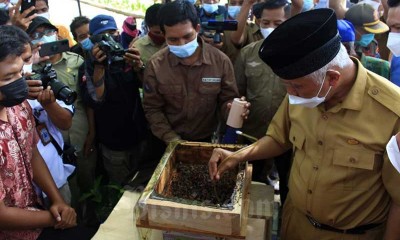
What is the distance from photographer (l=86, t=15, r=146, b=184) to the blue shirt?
2058mm

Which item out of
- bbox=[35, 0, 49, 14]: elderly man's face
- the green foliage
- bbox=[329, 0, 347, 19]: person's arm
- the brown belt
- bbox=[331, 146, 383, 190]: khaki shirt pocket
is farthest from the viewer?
bbox=[329, 0, 347, 19]: person's arm

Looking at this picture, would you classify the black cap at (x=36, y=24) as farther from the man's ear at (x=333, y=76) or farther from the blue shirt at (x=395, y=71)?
the blue shirt at (x=395, y=71)

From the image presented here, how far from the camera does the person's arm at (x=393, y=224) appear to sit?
67.5 inches

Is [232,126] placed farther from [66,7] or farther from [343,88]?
[66,7]

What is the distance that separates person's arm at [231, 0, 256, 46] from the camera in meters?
3.33

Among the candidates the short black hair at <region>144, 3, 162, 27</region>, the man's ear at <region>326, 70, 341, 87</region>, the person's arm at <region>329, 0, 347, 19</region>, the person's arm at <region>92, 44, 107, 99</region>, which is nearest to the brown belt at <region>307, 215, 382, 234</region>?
the man's ear at <region>326, 70, 341, 87</region>

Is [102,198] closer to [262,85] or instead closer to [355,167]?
[262,85]

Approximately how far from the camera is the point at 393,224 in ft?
5.68

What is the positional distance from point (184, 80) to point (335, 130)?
1.40 m

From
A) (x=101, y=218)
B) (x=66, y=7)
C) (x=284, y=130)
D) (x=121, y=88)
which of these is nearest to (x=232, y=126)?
(x=284, y=130)

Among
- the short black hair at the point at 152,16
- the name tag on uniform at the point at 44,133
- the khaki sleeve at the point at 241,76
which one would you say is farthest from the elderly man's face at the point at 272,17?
the name tag on uniform at the point at 44,133

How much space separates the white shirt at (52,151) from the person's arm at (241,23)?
174 centimetres

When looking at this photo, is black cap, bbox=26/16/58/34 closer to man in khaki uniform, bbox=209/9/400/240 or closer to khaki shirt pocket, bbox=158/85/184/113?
khaki shirt pocket, bbox=158/85/184/113

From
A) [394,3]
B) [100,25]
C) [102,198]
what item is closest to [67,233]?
[102,198]
